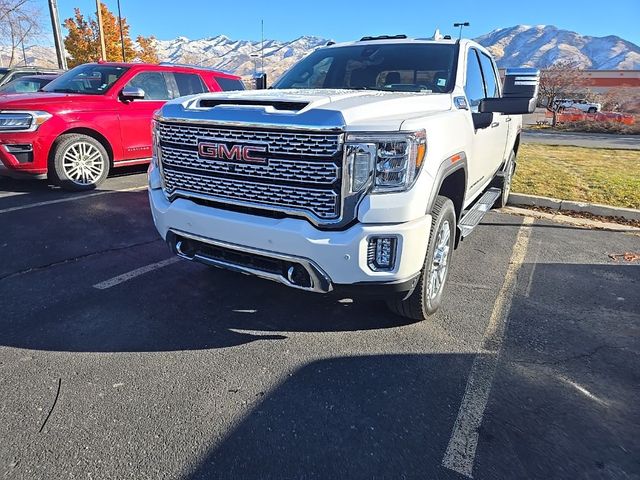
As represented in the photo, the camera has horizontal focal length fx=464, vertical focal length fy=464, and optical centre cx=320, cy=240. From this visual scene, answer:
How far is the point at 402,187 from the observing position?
260 cm

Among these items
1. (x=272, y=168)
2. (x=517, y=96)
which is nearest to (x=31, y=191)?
(x=272, y=168)

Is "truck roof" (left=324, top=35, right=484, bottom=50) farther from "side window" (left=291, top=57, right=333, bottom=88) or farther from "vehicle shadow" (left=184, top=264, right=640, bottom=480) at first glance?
"vehicle shadow" (left=184, top=264, right=640, bottom=480)

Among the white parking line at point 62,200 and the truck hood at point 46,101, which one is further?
the truck hood at point 46,101

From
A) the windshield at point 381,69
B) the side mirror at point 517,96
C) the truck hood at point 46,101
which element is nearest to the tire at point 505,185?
the side mirror at point 517,96

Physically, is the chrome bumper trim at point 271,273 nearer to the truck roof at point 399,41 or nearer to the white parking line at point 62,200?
the truck roof at point 399,41

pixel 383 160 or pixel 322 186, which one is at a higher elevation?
pixel 383 160

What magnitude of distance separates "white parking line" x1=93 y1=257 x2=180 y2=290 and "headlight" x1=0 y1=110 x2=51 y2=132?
3475mm

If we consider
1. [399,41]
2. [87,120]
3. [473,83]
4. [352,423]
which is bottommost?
[352,423]

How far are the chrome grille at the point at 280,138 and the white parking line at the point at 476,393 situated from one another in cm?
155

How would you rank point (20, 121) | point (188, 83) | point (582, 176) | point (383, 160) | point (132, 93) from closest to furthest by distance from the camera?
1. point (383, 160)
2. point (20, 121)
3. point (132, 93)
4. point (188, 83)
5. point (582, 176)

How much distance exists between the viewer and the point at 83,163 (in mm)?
6863

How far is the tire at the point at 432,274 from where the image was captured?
300 centimetres

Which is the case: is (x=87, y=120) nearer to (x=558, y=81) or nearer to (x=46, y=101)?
(x=46, y=101)

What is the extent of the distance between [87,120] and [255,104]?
5000mm
